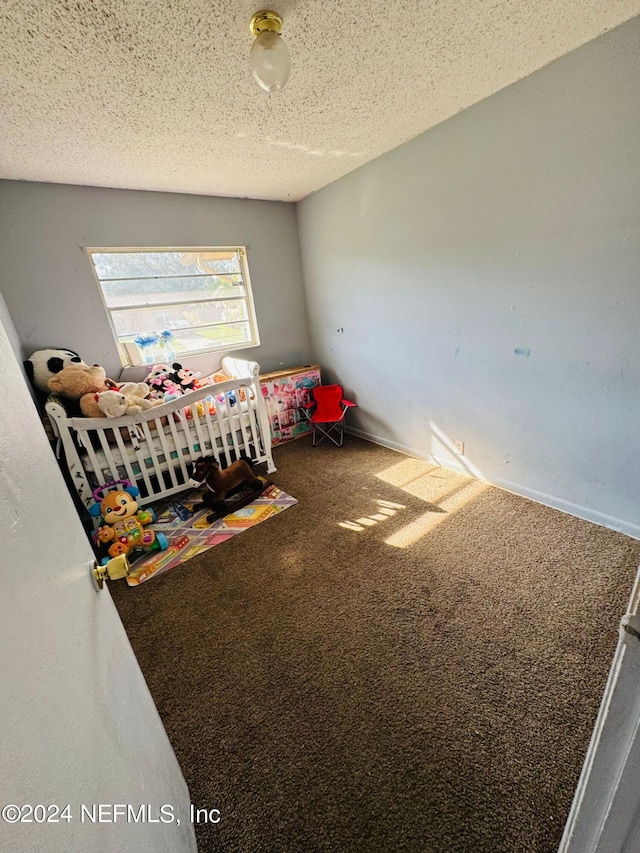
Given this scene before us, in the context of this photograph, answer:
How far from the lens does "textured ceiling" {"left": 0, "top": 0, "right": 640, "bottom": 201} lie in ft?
3.77

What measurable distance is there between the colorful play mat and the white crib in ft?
0.48

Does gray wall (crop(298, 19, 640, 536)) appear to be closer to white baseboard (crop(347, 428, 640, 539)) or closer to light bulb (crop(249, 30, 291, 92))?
white baseboard (crop(347, 428, 640, 539))

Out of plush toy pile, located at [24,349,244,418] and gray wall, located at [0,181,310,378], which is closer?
plush toy pile, located at [24,349,244,418]

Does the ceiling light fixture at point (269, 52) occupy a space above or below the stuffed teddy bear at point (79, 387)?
above

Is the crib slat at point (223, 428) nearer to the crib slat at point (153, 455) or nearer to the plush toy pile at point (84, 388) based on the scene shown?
the plush toy pile at point (84, 388)

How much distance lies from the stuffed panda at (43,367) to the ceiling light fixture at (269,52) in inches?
84.2

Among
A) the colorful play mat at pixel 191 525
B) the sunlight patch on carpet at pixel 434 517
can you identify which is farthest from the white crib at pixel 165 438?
the sunlight patch on carpet at pixel 434 517

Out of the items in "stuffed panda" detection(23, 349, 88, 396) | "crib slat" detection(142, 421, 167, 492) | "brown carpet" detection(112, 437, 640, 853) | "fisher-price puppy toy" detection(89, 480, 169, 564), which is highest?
"stuffed panda" detection(23, 349, 88, 396)

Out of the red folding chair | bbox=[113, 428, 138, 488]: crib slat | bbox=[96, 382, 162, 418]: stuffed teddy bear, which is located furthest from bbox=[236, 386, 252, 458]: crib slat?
bbox=[113, 428, 138, 488]: crib slat

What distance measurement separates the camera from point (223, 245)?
10.1ft

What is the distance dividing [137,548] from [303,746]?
1.44m

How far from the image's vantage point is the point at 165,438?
238 centimetres

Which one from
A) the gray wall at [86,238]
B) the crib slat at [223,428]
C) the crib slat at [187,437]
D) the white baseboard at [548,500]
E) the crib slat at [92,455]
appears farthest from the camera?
the crib slat at [223,428]

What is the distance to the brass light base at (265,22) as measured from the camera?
3.73 feet
